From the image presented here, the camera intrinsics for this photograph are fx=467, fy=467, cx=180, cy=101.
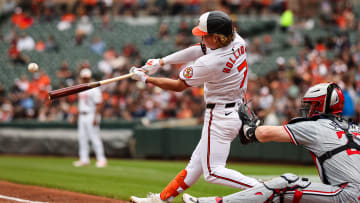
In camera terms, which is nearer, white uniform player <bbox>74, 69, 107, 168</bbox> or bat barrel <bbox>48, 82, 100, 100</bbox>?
bat barrel <bbox>48, 82, 100, 100</bbox>

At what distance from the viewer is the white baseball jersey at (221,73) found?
16.0ft

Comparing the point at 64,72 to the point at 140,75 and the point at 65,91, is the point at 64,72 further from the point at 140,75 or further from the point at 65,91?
the point at 140,75

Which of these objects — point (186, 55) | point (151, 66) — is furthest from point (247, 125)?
point (151, 66)

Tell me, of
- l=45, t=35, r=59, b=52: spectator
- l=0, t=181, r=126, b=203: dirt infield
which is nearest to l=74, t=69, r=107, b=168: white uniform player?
l=0, t=181, r=126, b=203: dirt infield

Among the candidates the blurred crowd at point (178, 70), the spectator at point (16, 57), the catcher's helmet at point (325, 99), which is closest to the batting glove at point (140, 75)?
the catcher's helmet at point (325, 99)

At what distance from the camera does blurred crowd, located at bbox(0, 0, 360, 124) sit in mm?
14039

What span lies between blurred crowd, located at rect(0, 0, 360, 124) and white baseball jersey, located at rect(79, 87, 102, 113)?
2.41ft

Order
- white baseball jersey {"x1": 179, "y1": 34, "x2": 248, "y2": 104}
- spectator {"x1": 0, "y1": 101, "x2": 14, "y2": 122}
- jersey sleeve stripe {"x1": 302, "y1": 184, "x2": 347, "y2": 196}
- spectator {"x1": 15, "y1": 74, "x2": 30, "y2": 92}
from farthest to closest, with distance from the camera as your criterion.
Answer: spectator {"x1": 15, "y1": 74, "x2": 30, "y2": 92}, spectator {"x1": 0, "y1": 101, "x2": 14, "y2": 122}, white baseball jersey {"x1": 179, "y1": 34, "x2": 248, "y2": 104}, jersey sleeve stripe {"x1": 302, "y1": 184, "x2": 347, "y2": 196}

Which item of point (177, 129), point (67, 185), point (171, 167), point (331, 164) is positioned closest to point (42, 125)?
point (177, 129)

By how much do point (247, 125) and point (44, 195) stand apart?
3856 mm

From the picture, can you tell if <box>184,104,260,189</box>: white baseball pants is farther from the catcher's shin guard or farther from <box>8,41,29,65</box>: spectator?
<box>8,41,29,65</box>: spectator

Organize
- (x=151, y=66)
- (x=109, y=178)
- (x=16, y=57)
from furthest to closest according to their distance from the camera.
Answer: (x=16, y=57) < (x=109, y=178) < (x=151, y=66)

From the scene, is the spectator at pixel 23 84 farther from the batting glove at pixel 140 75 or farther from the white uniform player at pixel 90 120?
the batting glove at pixel 140 75

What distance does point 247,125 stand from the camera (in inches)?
179
